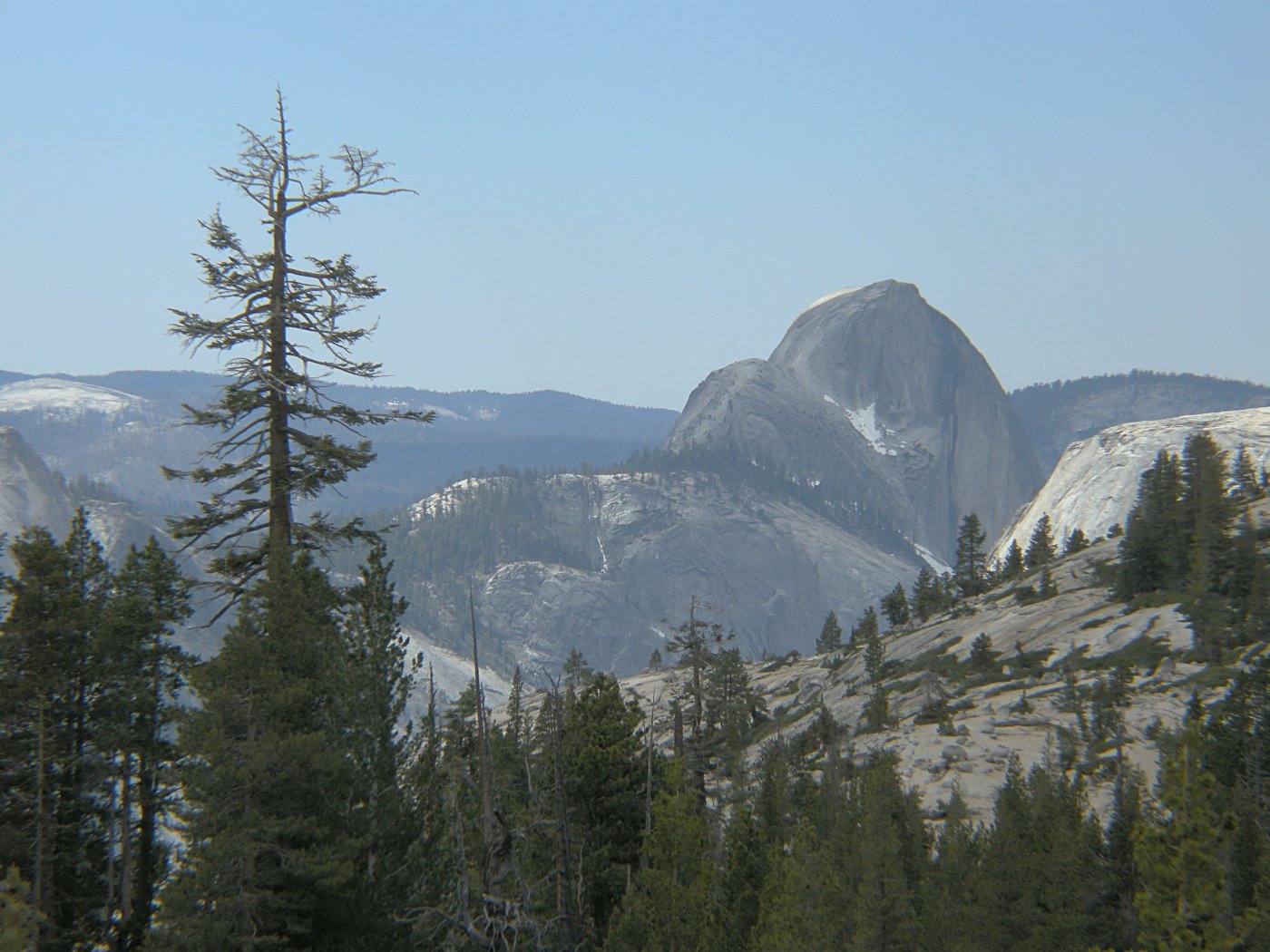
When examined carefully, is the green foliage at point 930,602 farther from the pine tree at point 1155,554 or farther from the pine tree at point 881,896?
the pine tree at point 881,896

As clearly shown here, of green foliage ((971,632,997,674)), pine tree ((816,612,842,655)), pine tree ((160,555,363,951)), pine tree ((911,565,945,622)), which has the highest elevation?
pine tree ((160,555,363,951))

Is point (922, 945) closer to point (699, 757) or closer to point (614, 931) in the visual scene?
point (614, 931)

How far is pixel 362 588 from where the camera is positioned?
74.2ft

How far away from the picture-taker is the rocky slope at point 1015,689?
50500 millimetres

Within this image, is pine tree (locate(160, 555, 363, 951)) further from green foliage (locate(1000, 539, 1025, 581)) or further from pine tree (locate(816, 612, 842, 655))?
pine tree (locate(816, 612, 842, 655))

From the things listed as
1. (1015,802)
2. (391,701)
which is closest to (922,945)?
(1015,802)

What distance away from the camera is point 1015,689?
208 ft

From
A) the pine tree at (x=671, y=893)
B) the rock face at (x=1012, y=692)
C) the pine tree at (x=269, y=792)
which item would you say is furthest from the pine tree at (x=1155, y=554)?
the pine tree at (x=269, y=792)

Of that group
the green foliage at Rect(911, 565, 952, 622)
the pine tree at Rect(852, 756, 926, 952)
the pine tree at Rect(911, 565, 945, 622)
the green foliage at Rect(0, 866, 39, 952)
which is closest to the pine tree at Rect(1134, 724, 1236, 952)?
the pine tree at Rect(852, 756, 926, 952)

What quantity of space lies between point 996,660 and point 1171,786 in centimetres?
4931

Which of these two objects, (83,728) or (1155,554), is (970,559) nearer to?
(1155,554)

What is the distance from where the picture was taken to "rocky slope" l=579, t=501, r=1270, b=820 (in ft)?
166

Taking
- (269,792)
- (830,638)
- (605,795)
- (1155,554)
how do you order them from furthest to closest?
(830,638) → (1155,554) → (605,795) → (269,792)

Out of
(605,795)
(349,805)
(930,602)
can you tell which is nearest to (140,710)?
(349,805)
